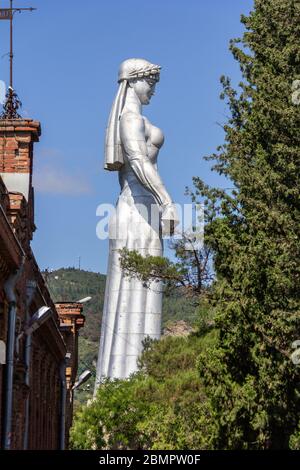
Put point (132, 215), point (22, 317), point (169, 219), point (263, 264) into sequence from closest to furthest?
point (263, 264) < point (22, 317) < point (169, 219) < point (132, 215)

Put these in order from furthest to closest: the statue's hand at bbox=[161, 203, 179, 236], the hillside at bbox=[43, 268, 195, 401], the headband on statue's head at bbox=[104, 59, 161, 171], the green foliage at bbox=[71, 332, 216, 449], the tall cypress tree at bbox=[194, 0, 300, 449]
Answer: the hillside at bbox=[43, 268, 195, 401] < the headband on statue's head at bbox=[104, 59, 161, 171] < the statue's hand at bbox=[161, 203, 179, 236] < the green foliage at bbox=[71, 332, 216, 449] < the tall cypress tree at bbox=[194, 0, 300, 449]

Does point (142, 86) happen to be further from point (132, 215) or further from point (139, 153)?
point (132, 215)

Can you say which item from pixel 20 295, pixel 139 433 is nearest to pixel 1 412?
pixel 20 295

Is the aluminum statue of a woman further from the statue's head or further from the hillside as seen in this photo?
the hillside

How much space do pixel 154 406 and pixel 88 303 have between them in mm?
108400

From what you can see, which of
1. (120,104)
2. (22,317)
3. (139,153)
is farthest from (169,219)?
(22,317)

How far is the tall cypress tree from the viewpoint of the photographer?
28.2 metres

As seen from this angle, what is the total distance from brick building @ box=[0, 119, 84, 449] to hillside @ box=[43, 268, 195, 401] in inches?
2959

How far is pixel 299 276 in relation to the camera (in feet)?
90.5

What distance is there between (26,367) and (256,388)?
20.9 ft

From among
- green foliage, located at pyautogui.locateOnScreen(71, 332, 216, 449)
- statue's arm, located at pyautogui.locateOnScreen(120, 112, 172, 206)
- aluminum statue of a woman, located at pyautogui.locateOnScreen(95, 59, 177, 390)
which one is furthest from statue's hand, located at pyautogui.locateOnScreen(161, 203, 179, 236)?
green foliage, located at pyautogui.locateOnScreen(71, 332, 216, 449)

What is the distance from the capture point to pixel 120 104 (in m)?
56.0

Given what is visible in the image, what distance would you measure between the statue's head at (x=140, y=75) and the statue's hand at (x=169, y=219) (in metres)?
5.60

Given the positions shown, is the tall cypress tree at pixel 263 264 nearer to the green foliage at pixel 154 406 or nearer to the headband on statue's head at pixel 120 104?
the green foliage at pixel 154 406
